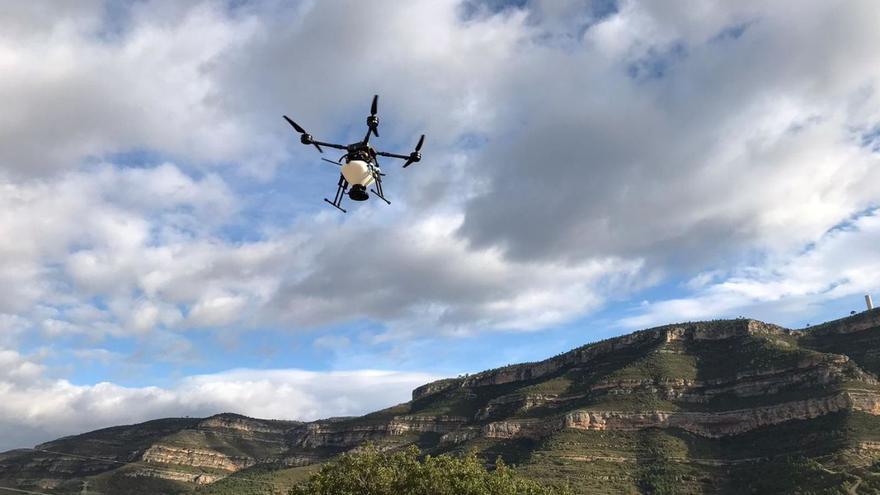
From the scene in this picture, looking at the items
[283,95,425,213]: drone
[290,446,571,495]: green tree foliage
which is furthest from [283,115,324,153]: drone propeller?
[290,446,571,495]: green tree foliage

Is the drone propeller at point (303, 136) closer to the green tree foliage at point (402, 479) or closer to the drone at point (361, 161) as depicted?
the drone at point (361, 161)

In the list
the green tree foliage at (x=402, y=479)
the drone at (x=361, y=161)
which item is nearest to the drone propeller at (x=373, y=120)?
the drone at (x=361, y=161)

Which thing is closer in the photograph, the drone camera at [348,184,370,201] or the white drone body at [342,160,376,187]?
the white drone body at [342,160,376,187]

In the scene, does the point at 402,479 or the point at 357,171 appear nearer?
the point at 357,171

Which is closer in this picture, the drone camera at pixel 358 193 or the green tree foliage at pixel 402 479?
the drone camera at pixel 358 193

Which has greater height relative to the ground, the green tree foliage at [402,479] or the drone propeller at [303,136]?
the drone propeller at [303,136]

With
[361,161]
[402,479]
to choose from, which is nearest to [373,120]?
[361,161]

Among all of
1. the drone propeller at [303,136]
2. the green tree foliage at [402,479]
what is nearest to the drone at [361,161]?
the drone propeller at [303,136]

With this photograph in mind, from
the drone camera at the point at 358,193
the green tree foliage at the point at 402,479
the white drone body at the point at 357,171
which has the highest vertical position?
the white drone body at the point at 357,171

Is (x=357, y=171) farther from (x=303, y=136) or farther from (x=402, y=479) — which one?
(x=402, y=479)

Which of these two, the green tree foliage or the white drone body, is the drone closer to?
the white drone body
